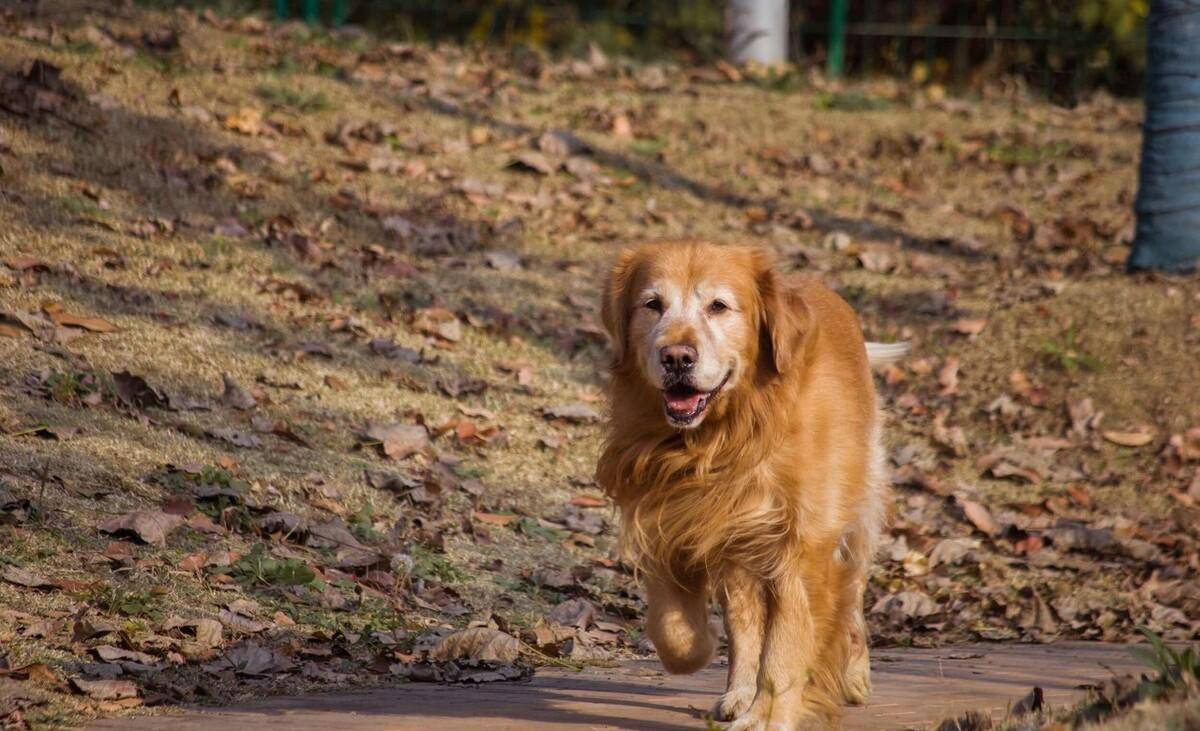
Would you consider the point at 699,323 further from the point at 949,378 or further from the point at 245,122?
the point at 245,122

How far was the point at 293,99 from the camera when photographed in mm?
10727

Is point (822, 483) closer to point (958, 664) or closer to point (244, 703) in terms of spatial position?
point (958, 664)

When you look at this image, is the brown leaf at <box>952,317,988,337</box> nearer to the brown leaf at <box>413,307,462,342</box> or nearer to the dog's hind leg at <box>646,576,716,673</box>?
the brown leaf at <box>413,307,462,342</box>

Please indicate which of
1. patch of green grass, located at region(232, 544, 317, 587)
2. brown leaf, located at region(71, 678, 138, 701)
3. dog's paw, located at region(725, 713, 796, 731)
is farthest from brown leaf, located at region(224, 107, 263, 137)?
dog's paw, located at region(725, 713, 796, 731)

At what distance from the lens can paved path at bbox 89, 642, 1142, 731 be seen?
13.4 feet

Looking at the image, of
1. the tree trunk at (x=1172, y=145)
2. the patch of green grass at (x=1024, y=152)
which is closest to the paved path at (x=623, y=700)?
the tree trunk at (x=1172, y=145)

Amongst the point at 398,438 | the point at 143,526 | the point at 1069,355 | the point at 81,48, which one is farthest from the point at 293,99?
the point at 143,526

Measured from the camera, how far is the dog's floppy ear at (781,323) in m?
4.57

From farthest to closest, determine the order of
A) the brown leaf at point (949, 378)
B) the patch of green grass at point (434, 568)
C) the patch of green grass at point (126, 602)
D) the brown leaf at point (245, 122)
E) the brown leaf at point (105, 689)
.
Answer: the brown leaf at point (245, 122) < the brown leaf at point (949, 378) < the patch of green grass at point (434, 568) < the patch of green grass at point (126, 602) < the brown leaf at point (105, 689)

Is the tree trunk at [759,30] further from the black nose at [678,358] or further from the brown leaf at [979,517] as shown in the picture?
the black nose at [678,358]

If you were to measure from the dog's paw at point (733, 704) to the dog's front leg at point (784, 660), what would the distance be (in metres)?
0.13

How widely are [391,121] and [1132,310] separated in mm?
5379

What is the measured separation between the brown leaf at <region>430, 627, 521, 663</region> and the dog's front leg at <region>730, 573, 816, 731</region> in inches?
45.7

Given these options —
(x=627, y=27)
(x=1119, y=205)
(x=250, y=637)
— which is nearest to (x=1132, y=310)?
(x=1119, y=205)
